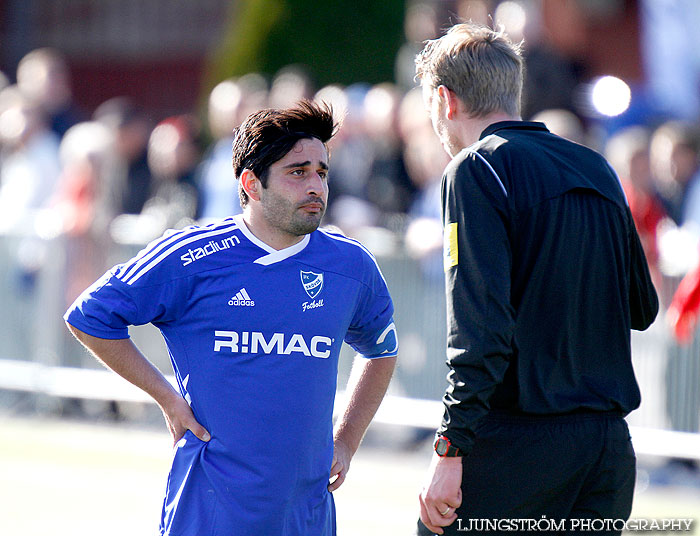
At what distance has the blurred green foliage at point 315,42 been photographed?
15.3 metres

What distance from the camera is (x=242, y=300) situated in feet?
13.2

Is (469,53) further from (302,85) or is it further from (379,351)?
(302,85)

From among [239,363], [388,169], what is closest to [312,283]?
[239,363]

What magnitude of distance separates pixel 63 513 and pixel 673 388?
4363mm

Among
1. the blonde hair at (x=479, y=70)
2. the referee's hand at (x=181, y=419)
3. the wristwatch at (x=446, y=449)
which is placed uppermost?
the blonde hair at (x=479, y=70)

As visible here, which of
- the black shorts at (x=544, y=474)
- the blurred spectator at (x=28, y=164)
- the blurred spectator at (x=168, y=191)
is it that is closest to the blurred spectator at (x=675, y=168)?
the blurred spectator at (x=168, y=191)

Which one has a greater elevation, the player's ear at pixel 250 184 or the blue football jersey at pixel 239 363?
the player's ear at pixel 250 184

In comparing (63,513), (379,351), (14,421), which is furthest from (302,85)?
(379,351)

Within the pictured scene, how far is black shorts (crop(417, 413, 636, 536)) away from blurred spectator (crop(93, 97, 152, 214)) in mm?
8020

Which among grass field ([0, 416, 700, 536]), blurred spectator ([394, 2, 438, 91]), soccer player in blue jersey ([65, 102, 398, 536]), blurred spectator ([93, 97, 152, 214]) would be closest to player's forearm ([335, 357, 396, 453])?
soccer player in blue jersey ([65, 102, 398, 536])

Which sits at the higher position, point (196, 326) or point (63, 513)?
point (196, 326)

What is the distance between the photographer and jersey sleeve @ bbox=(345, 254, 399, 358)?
4297mm

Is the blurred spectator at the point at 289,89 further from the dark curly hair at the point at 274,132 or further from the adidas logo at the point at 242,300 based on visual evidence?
the adidas logo at the point at 242,300

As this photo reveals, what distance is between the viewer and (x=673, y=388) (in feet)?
28.5
